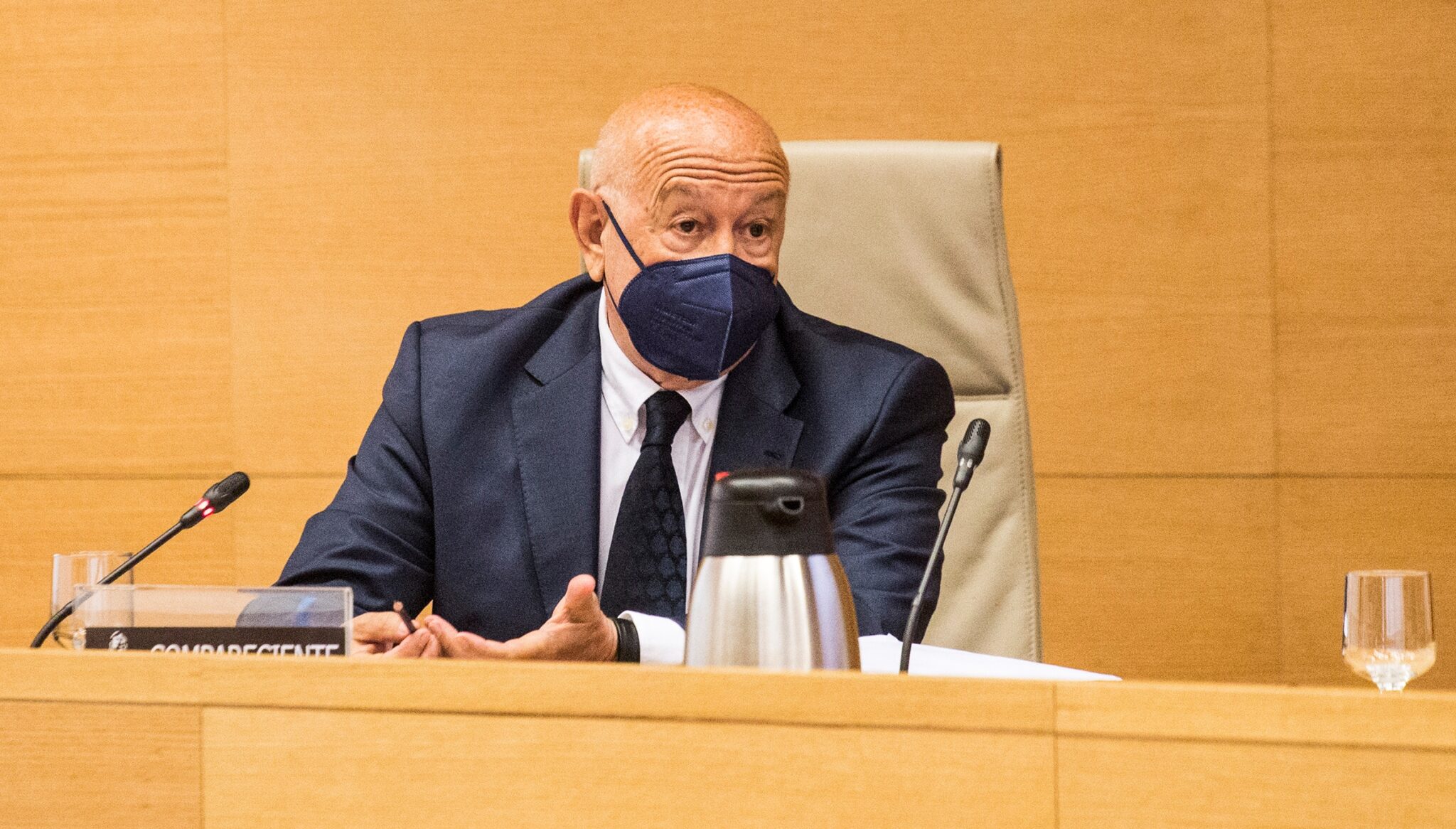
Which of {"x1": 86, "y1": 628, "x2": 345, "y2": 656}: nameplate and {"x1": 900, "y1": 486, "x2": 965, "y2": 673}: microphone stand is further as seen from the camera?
{"x1": 900, "y1": 486, "x2": 965, "y2": 673}: microphone stand

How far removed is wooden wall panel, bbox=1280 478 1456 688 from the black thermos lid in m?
1.93

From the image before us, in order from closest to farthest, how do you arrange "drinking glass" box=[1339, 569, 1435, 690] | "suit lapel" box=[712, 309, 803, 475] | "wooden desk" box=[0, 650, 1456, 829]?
"wooden desk" box=[0, 650, 1456, 829] → "drinking glass" box=[1339, 569, 1435, 690] → "suit lapel" box=[712, 309, 803, 475]

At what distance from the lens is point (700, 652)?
3.00ft

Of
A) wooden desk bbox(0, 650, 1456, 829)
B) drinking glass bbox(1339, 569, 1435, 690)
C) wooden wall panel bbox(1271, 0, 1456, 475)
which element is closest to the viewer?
wooden desk bbox(0, 650, 1456, 829)

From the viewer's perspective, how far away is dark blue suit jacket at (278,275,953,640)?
171cm

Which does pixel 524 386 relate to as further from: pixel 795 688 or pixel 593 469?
pixel 795 688

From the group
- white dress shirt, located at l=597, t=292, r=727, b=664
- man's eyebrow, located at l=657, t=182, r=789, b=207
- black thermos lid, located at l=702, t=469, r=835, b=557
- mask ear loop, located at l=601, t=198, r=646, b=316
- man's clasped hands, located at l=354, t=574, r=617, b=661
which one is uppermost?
man's eyebrow, located at l=657, t=182, r=789, b=207

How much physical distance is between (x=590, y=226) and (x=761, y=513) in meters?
0.97

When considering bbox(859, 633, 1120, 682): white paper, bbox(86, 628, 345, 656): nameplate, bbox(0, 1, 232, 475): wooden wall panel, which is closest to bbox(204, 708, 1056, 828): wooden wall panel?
bbox(86, 628, 345, 656): nameplate

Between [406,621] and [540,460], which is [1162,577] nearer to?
[540,460]

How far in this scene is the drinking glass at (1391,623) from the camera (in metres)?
1.40

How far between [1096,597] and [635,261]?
52.7 inches

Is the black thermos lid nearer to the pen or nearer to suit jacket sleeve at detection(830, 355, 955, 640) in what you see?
the pen

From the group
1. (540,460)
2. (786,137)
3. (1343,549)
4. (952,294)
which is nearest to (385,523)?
(540,460)
